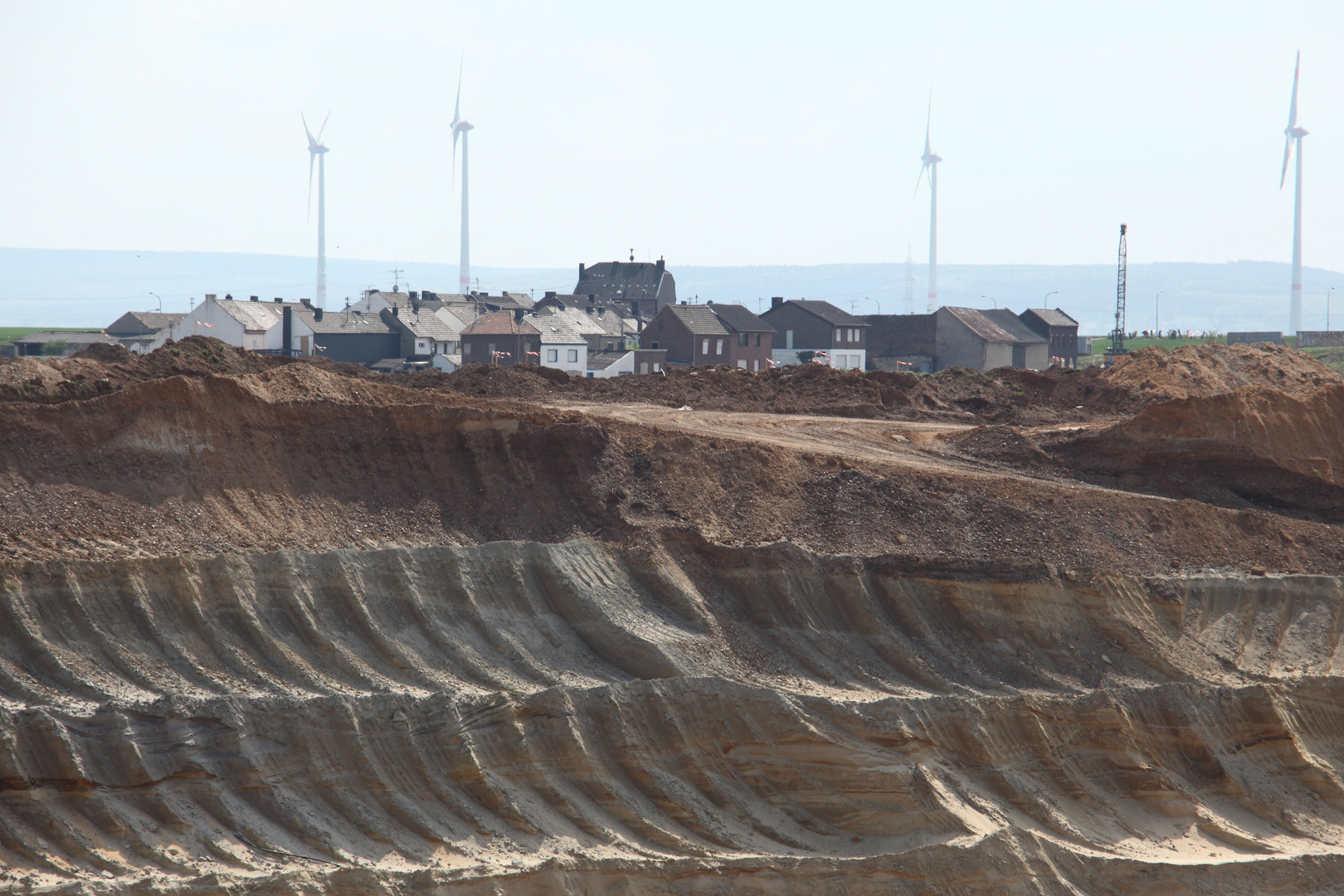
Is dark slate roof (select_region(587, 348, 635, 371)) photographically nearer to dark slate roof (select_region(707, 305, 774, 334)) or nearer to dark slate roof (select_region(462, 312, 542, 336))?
dark slate roof (select_region(462, 312, 542, 336))

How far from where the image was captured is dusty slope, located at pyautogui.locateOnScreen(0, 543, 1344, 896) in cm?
1316

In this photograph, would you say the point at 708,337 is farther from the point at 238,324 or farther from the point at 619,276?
the point at 619,276

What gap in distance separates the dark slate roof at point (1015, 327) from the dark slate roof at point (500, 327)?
1413 inches

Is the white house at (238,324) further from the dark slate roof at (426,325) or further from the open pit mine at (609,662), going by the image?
the open pit mine at (609,662)

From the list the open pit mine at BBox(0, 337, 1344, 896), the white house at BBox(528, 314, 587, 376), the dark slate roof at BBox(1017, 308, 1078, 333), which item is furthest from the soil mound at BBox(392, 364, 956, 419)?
the dark slate roof at BBox(1017, 308, 1078, 333)

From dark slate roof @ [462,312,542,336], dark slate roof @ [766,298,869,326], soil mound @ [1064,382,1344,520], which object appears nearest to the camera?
soil mound @ [1064,382,1344,520]

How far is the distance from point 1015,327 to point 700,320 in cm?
2822

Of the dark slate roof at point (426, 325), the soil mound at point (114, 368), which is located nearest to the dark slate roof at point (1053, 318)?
the dark slate roof at point (426, 325)

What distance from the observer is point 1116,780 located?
16.7 m

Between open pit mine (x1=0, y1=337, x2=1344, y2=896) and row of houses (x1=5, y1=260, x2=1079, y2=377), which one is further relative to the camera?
row of houses (x1=5, y1=260, x2=1079, y2=377)

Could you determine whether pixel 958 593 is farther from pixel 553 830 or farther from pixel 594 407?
pixel 594 407

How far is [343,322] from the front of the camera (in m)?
75.6

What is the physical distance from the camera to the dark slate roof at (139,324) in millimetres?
94062

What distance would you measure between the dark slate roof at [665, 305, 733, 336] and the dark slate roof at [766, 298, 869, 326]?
327 inches
